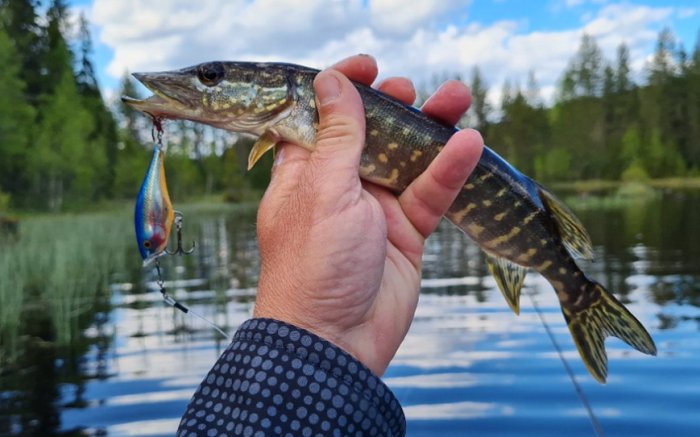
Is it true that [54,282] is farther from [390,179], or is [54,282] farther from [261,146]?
[390,179]

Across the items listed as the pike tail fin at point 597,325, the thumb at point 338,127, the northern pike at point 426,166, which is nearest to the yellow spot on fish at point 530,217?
the northern pike at point 426,166

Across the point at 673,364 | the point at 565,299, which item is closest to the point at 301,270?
the point at 565,299

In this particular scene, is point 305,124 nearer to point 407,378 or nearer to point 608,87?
point 407,378

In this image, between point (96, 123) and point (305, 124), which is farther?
point (96, 123)

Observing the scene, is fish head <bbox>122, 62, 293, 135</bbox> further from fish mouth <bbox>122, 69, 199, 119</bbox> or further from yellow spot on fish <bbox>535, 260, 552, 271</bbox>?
yellow spot on fish <bbox>535, 260, 552, 271</bbox>

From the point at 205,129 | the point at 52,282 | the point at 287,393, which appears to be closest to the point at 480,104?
the point at 205,129

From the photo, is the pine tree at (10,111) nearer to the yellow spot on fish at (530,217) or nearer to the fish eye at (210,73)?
the fish eye at (210,73)
